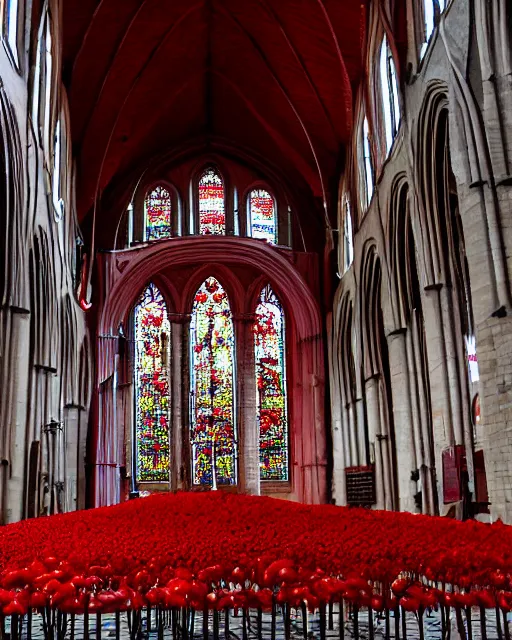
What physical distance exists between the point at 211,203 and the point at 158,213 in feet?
6.11

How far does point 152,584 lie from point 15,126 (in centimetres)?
1194

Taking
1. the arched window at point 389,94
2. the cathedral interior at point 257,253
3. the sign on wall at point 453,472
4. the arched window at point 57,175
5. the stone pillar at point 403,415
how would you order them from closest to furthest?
1. the sign on wall at point 453,472
2. the cathedral interior at point 257,253
3. the stone pillar at point 403,415
4. the arched window at point 389,94
5. the arched window at point 57,175

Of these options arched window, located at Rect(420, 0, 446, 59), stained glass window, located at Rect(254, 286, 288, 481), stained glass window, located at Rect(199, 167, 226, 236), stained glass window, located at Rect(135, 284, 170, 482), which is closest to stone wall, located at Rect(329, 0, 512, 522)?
arched window, located at Rect(420, 0, 446, 59)

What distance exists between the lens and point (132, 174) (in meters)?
26.5

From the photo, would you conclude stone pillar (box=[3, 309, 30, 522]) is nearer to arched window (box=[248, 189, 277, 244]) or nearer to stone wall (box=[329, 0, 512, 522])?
stone wall (box=[329, 0, 512, 522])

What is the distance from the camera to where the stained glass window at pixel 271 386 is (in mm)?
25828

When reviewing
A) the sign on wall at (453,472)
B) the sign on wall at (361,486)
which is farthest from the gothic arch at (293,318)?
the sign on wall at (453,472)

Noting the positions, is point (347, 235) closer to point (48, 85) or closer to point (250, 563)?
point (48, 85)

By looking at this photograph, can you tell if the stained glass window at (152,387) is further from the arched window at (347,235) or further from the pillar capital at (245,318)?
the arched window at (347,235)

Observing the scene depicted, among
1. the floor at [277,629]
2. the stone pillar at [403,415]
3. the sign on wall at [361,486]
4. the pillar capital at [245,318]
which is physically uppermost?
the pillar capital at [245,318]

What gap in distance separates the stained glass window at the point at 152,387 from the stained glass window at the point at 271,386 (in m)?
3.11

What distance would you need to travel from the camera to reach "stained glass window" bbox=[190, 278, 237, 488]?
83.8 feet

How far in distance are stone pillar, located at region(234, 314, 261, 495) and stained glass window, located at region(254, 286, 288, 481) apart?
0.28 metres

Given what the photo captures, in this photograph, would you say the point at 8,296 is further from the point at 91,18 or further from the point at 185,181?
the point at 185,181
